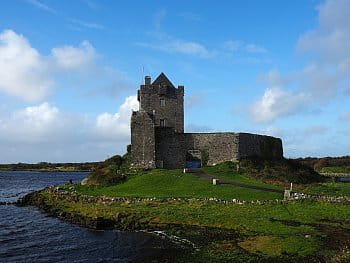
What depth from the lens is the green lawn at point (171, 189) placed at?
3811 centimetres

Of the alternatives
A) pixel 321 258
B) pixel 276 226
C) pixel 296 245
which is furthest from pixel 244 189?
pixel 321 258

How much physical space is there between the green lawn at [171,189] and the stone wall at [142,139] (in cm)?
472

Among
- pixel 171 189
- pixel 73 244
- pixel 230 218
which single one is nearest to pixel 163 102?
pixel 171 189

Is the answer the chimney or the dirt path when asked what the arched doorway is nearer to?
the dirt path

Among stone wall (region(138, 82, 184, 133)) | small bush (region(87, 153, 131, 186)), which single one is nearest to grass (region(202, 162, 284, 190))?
stone wall (region(138, 82, 184, 133))

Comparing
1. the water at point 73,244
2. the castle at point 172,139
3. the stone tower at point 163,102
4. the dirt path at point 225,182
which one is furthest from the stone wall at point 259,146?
the water at point 73,244

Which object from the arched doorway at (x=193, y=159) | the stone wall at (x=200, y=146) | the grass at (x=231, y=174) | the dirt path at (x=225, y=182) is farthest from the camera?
the arched doorway at (x=193, y=159)

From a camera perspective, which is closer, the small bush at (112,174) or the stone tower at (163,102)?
the small bush at (112,174)

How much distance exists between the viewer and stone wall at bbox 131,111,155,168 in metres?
56.6

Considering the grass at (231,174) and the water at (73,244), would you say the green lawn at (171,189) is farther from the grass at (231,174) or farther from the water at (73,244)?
the water at (73,244)

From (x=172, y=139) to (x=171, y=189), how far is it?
1750 centimetres

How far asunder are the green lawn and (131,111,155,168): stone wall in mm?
4719

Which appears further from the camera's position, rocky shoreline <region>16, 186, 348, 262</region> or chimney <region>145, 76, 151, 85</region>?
chimney <region>145, 76, 151, 85</region>

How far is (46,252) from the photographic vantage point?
26.8 meters
